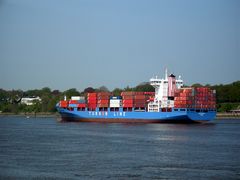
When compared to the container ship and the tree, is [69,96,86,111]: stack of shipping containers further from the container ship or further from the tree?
the tree

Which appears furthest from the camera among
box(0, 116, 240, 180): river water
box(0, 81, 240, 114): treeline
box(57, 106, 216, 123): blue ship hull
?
box(0, 81, 240, 114): treeline

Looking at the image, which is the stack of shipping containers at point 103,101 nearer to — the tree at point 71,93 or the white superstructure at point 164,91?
the white superstructure at point 164,91

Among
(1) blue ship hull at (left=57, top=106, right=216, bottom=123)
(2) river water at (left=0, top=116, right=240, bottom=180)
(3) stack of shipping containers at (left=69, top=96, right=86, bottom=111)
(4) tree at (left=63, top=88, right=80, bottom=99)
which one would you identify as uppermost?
(4) tree at (left=63, top=88, right=80, bottom=99)

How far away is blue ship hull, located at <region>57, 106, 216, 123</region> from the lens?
80375mm

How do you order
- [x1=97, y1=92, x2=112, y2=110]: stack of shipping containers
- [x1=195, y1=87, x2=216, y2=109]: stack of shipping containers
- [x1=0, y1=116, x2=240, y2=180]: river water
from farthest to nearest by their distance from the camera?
1. [x1=97, y1=92, x2=112, y2=110]: stack of shipping containers
2. [x1=195, y1=87, x2=216, y2=109]: stack of shipping containers
3. [x1=0, y1=116, x2=240, y2=180]: river water

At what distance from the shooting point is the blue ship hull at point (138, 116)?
8038cm

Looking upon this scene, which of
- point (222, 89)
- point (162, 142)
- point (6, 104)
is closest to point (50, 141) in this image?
point (162, 142)

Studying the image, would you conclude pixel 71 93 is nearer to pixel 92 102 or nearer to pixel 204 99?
→ pixel 92 102

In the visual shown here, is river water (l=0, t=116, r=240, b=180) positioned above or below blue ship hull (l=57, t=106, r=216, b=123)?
below

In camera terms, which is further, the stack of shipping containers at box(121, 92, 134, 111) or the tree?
the tree

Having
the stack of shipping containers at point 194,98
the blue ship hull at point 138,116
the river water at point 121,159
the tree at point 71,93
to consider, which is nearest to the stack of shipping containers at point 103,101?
the blue ship hull at point 138,116

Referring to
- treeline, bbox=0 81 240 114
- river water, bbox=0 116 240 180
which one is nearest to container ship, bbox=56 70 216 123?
river water, bbox=0 116 240 180

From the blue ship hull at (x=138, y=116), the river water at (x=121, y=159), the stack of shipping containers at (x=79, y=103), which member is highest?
the stack of shipping containers at (x=79, y=103)

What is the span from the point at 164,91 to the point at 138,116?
6031 mm
